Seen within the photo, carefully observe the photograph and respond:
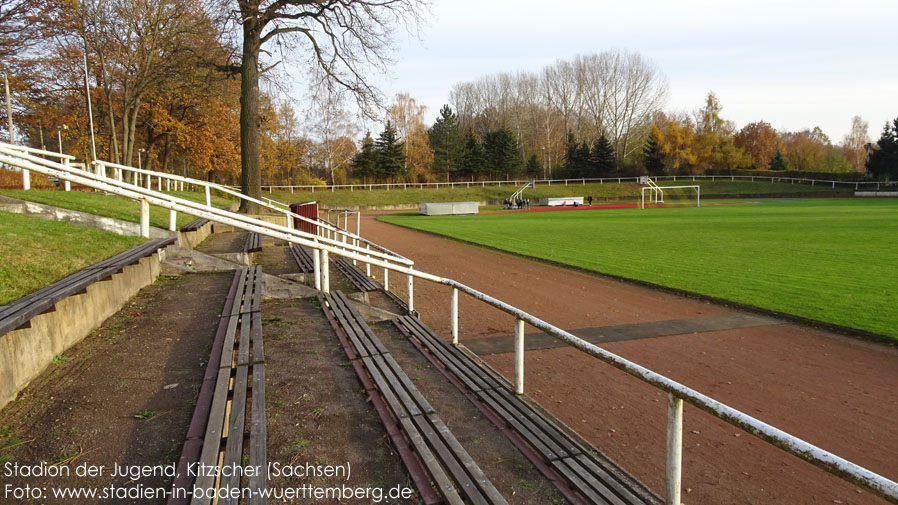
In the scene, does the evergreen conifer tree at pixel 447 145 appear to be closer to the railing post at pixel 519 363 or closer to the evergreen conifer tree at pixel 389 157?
the evergreen conifer tree at pixel 389 157

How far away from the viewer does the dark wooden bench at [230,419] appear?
8.43 ft

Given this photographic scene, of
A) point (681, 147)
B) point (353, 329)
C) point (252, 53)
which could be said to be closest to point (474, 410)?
point (353, 329)

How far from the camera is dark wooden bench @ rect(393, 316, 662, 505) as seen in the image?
2.89 metres

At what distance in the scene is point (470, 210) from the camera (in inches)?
1801

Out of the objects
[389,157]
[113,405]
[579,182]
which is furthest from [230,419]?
[579,182]

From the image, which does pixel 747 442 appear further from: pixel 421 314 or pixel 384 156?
pixel 384 156

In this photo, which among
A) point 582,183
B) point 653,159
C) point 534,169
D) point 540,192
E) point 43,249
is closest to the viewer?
point 43,249

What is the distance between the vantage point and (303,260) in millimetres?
10547

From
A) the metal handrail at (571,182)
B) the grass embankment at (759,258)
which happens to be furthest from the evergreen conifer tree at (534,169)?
the grass embankment at (759,258)

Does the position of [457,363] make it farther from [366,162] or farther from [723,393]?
[366,162]

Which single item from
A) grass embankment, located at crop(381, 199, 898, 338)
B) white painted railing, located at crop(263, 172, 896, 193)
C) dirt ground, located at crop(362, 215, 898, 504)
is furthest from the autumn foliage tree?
dirt ground, located at crop(362, 215, 898, 504)

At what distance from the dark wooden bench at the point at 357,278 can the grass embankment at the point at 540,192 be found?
4570 cm

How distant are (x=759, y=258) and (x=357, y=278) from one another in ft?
37.7

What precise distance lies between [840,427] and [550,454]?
11.1 feet
